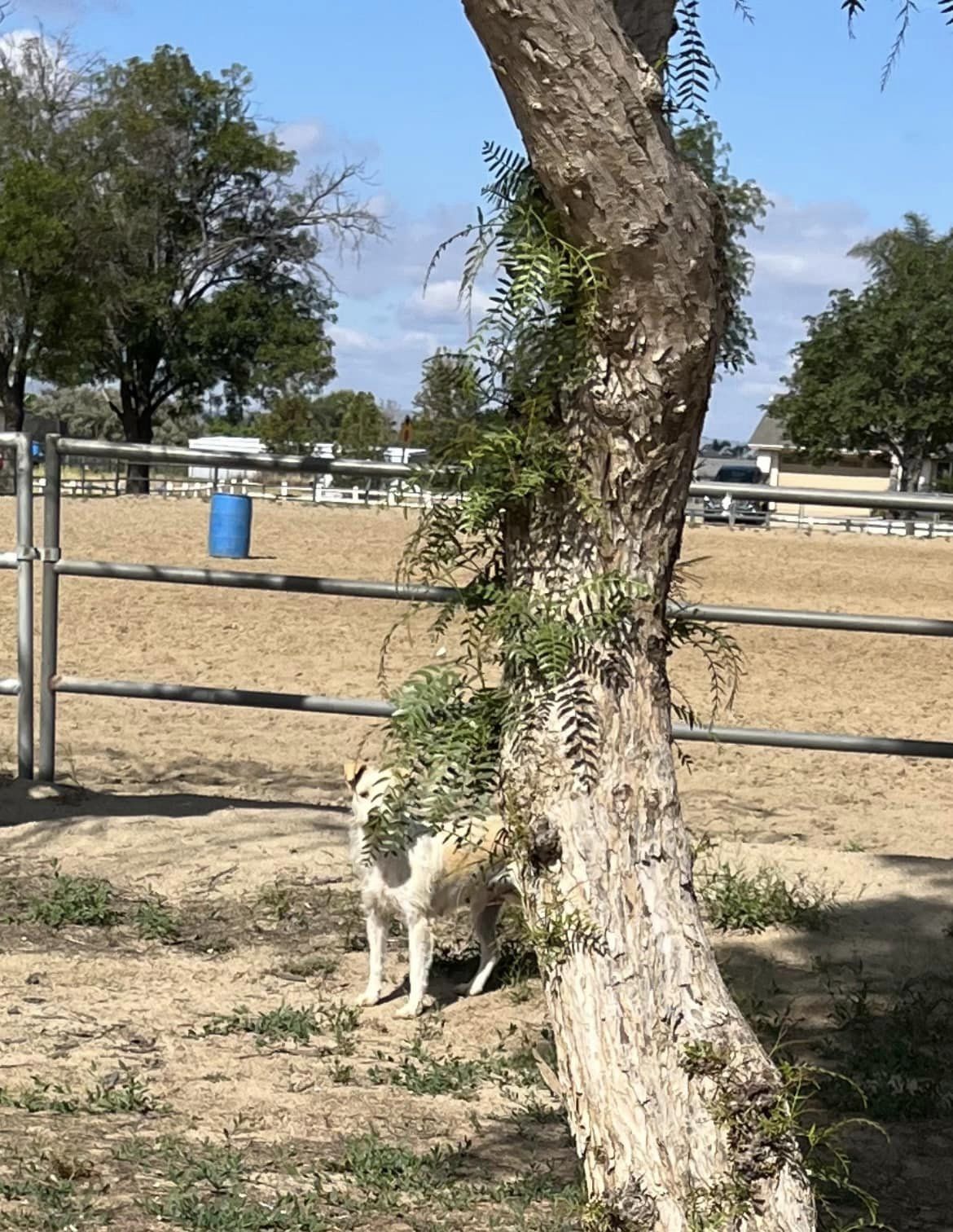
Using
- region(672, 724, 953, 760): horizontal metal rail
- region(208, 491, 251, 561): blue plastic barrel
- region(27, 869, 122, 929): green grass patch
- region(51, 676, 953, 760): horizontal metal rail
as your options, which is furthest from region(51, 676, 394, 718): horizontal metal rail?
region(208, 491, 251, 561): blue plastic barrel

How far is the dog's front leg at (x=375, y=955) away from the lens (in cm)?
459

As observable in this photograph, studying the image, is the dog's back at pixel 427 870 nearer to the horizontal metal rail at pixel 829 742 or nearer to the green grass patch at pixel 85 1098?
the green grass patch at pixel 85 1098

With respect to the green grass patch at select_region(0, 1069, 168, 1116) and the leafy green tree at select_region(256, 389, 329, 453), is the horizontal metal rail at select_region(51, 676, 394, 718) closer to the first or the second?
the green grass patch at select_region(0, 1069, 168, 1116)

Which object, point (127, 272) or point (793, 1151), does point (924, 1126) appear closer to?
point (793, 1151)

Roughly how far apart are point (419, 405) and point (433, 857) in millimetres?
1932

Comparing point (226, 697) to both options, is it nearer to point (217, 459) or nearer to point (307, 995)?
point (217, 459)

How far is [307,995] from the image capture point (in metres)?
4.70

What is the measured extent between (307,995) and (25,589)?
2376 millimetres

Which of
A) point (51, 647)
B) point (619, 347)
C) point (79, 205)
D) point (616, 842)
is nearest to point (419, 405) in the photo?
point (619, 347)

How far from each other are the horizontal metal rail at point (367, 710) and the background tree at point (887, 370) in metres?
43.3

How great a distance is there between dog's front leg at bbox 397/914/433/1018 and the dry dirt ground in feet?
0.19

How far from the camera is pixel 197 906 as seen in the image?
538 centimetres

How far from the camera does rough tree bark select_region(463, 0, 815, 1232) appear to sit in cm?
244

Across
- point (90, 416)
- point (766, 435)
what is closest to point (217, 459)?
point (766, 435)
